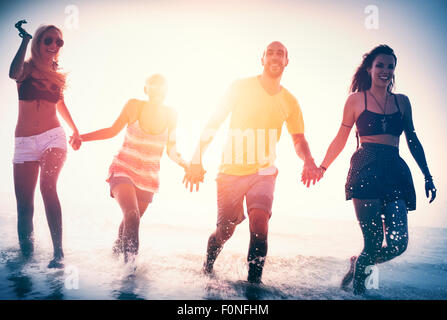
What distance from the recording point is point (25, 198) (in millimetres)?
3910

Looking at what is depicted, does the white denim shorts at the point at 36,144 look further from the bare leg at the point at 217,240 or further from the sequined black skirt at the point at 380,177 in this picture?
the sequined black skirt at the point at 380,177

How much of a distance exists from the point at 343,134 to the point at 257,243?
1.71 m

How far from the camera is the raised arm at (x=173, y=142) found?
4117 millimetres

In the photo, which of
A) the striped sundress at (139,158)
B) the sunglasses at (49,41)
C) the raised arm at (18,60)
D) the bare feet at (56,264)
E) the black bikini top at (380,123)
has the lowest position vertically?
the bare feet at (56,264)

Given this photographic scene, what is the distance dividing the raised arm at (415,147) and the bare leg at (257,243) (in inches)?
80.4

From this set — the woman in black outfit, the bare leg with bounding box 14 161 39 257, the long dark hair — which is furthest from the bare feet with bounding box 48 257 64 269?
the long dark hair

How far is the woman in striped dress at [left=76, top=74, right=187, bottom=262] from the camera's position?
3.64 meters

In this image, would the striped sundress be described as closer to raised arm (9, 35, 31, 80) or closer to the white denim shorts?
the white denim shorts

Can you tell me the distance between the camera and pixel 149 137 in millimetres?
3877

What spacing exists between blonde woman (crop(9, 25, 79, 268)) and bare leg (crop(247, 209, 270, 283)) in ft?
7.64

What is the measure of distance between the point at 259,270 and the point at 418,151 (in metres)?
2.43

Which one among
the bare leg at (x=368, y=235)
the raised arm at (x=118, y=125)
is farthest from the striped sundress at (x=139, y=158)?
the bare leg at (x=368, y=235)
